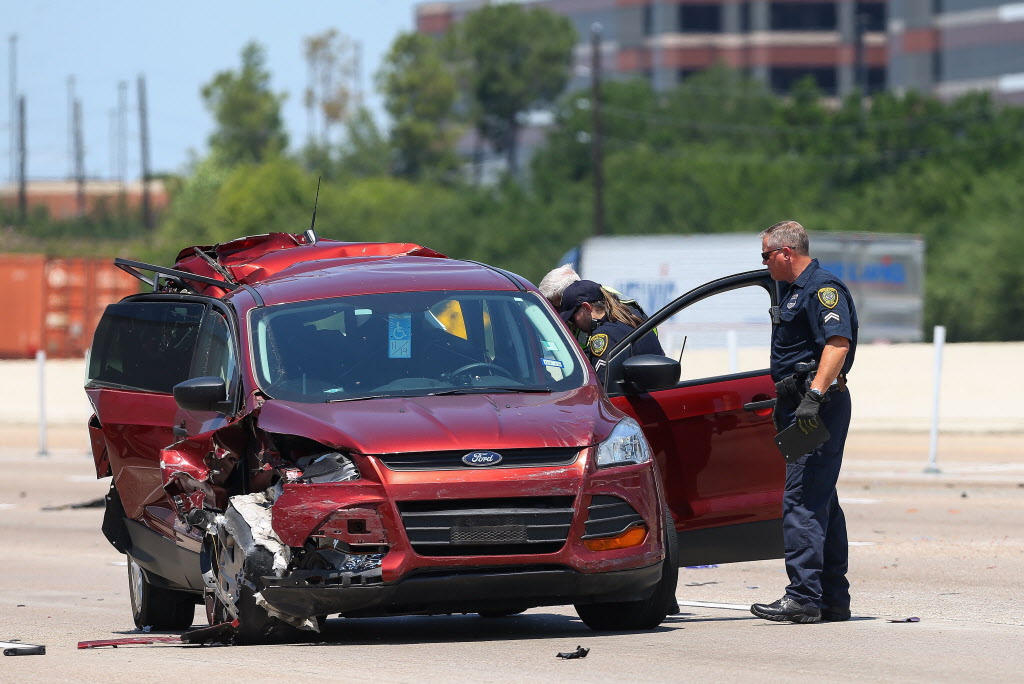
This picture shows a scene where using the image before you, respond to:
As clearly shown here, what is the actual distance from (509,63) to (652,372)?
11122 centimetres

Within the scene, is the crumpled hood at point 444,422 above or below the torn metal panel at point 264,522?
above

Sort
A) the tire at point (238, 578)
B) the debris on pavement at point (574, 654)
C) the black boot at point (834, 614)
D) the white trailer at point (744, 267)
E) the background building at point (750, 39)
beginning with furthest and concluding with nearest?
the background building at point (750, 39)
the white trailer at point (744, 267)
the black boot at point (834, 614)
the tire at point (238, 578)
the debris on pavement at point (574, 654)

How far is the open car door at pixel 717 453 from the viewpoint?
922 cm

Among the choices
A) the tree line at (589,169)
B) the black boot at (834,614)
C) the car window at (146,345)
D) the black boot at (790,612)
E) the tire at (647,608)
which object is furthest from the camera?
the tree line at (589,169)

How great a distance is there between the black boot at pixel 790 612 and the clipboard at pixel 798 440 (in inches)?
27.7

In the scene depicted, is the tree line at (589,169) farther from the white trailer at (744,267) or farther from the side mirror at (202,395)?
the side mirror at (202,395)

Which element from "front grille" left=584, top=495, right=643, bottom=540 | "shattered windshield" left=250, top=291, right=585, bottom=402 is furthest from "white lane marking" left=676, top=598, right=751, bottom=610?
"front grille" left=584, top=495, right=643, bottom=540

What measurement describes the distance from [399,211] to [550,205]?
12957 millimetres

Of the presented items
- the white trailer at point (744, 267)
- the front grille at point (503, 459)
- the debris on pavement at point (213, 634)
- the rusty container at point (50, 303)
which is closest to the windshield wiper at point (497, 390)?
the front grille at point (503, 459)

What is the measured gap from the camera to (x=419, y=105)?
116250 millimetres

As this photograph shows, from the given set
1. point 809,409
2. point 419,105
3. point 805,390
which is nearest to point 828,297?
point 805,390

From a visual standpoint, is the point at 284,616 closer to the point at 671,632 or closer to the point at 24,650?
the point at 24,650

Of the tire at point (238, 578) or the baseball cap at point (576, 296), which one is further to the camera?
the baseball cap at point (576, 296)

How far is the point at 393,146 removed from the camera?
386 feet
